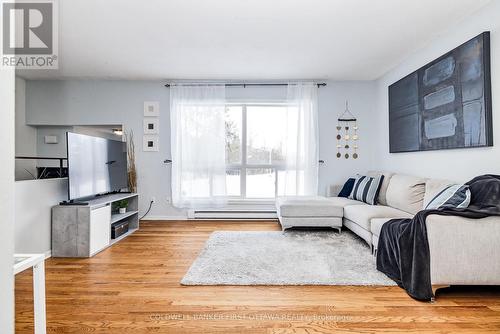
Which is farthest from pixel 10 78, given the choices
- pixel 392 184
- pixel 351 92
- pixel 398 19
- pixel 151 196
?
pixel 351 92

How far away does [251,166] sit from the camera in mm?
5234

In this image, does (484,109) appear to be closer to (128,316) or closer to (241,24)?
(241,24)

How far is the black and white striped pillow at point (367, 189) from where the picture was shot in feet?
13.2

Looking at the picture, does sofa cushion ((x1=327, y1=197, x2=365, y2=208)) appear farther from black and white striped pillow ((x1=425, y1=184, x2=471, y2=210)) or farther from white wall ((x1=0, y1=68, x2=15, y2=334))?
white wall ((x1=0, y1=68, x2=15, y2=334))

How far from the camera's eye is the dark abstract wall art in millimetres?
2658

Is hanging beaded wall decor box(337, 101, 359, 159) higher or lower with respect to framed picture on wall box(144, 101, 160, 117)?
lower

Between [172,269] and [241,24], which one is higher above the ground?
[241,24]

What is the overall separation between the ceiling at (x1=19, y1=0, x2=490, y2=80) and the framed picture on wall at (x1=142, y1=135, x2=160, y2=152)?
3.52ft

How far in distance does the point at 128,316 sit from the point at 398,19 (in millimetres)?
3529

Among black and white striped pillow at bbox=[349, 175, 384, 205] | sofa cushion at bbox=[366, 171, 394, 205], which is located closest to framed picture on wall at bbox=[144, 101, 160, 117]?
black and white striped pillow at bbox=[349, 175, 384, 205]

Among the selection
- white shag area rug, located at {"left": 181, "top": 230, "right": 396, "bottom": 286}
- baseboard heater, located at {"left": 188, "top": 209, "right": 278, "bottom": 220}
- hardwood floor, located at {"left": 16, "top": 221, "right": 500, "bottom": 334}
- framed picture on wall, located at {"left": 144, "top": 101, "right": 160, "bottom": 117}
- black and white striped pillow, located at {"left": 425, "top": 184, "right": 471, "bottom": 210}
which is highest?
framed picture on wall, located at {"left": 144, "top": 101, "right": 160, "bottom": 117}

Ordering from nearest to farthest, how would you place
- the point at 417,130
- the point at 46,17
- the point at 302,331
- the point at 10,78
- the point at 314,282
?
the point at 10,78
the point at 302,331
the point at 314,282
the point at 46,17
the point at 417,130

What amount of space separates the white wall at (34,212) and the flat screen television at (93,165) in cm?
22

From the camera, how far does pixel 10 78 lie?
3.01 ft
